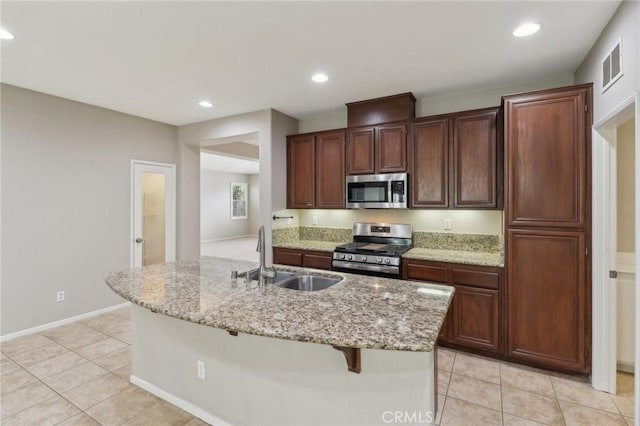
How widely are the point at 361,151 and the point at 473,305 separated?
6.93 ft

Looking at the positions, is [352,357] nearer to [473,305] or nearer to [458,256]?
[473,305]

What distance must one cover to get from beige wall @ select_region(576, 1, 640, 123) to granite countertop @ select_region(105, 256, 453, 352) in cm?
168

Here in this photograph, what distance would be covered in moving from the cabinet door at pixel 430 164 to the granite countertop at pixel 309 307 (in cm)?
161

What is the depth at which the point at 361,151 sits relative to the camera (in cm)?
382

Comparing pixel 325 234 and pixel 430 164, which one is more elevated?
pixel 430 164

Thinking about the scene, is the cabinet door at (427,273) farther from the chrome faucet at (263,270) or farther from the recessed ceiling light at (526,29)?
the recessed ceiling light at (526,29)

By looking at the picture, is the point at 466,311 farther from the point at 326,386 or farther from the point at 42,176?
the point at 42,176

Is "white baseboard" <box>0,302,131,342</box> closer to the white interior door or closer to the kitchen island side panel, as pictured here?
the white interior door

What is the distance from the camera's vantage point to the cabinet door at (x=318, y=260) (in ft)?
12.3

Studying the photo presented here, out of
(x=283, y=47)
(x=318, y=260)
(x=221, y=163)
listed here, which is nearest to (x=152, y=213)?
(x=318, y=260)

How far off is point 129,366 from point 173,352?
39.3 inches

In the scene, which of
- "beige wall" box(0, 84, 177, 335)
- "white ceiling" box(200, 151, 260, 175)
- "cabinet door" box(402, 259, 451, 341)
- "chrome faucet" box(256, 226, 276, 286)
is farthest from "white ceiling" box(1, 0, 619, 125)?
"white ceiling" box(200, 151, 260, 175)

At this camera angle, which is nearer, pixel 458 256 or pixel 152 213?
pixel 458 256

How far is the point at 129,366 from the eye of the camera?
278 cm
